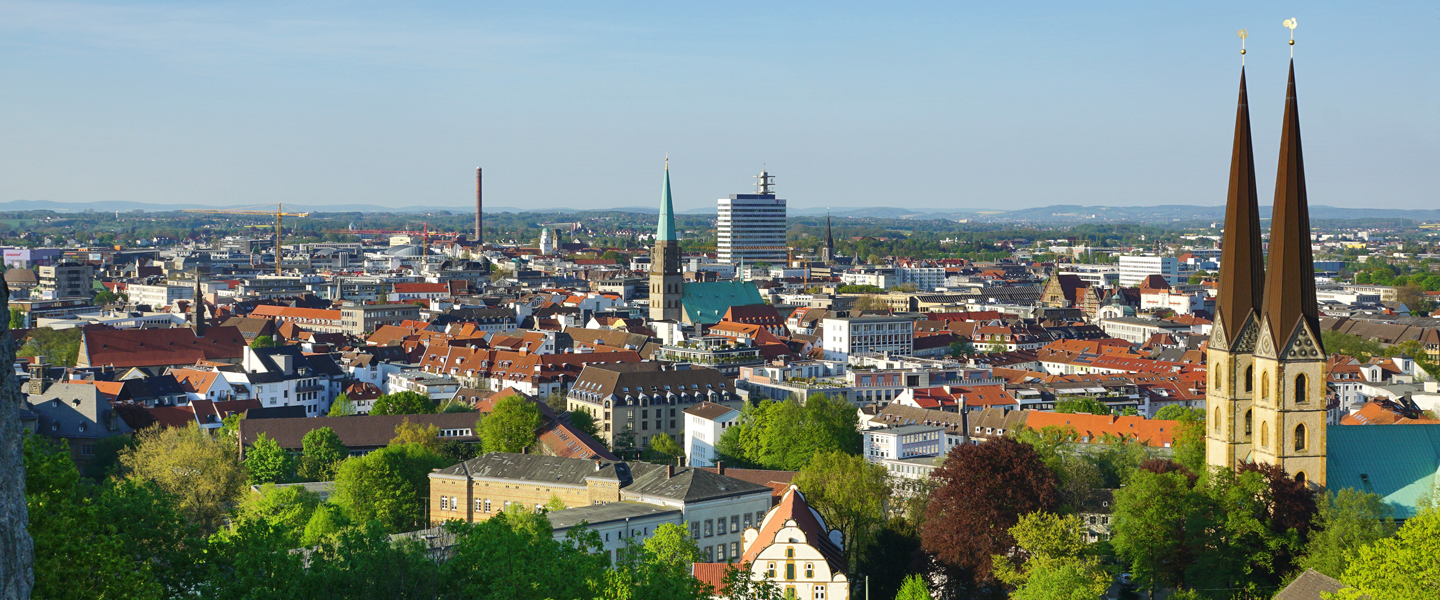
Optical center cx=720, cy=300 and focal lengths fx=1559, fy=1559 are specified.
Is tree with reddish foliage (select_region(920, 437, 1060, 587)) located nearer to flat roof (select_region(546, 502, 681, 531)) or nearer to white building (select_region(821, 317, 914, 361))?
flat roof (select_region(546, 502, 681, 531))

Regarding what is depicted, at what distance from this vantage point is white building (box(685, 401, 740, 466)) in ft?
292

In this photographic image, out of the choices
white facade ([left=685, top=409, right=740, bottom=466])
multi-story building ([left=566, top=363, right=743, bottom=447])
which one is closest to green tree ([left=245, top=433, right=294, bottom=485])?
multi-story building ([left=566, top=363, right=743, bottom=447])

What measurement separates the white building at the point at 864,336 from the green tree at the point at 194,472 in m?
72.8

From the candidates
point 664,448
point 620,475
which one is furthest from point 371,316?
point 620,475

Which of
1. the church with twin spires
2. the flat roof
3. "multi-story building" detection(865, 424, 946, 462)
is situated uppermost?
the church with twin spires

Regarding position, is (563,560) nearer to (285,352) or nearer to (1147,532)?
(1147,532)

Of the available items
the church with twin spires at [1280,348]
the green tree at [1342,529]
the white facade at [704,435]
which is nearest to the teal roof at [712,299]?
the white facade at [704,435]

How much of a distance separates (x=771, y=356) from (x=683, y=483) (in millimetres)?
59539

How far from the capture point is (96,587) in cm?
2527

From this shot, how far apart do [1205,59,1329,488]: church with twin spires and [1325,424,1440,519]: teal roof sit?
1.33 meters

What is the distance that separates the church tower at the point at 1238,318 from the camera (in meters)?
55.8

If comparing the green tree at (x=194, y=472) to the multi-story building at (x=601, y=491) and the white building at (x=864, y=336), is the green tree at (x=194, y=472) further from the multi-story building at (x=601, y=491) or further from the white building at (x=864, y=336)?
the white building at (x=864, y=336)

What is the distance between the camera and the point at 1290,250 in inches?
2088

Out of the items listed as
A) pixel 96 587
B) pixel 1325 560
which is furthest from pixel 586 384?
pixel 96 587
